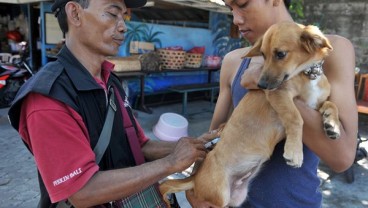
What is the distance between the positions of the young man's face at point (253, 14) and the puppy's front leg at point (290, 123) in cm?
37

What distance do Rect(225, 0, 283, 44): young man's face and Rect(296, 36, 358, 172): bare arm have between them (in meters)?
0.34

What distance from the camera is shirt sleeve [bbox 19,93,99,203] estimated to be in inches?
52.6

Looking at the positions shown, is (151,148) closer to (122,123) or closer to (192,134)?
(122,123)

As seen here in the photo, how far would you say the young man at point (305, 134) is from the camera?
1.49m

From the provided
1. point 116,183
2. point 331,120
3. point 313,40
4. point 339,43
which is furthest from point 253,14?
point 116,183

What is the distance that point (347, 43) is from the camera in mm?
1533

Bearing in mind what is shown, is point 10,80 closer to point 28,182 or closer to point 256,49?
point 28,182

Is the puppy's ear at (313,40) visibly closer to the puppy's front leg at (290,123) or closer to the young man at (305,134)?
the young man at (305,134)

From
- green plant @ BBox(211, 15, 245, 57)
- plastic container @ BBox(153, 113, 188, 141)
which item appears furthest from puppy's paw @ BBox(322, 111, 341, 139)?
green plant @ BBox(211, 15, 245, 57)

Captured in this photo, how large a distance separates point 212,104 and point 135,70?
3.01 m

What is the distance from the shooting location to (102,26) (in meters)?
1.74

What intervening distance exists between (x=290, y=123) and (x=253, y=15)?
0.58 meters

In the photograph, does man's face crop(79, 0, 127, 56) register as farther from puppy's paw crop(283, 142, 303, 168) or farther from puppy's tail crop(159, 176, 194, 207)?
puppy's paw crop(283, 142, 303, 168)

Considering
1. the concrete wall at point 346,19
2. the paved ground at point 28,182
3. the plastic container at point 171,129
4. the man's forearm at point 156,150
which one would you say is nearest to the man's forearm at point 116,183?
the man's forearm at point 156,150
